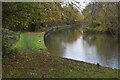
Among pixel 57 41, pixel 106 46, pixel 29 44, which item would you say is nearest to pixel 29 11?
pixel 29 44

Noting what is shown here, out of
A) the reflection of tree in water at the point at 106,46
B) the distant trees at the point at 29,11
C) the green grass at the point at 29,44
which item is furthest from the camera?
the reflection of tree in water at the point at 106,46

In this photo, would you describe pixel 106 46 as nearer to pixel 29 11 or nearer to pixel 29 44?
pixel 29 44

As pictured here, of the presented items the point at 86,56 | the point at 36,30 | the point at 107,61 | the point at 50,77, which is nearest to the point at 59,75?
the point at 50,77

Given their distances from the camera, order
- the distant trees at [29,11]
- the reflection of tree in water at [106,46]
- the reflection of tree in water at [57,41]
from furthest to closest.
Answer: the reflection of tree in water at [57,41] < the reflection of tree in water at [106,46] < the distant trees at [29,11]

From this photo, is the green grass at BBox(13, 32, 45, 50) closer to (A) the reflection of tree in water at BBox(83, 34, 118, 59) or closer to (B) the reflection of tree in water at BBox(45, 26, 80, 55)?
(B) the reflection of tree in water at BBox(45, 26, 80, 55)

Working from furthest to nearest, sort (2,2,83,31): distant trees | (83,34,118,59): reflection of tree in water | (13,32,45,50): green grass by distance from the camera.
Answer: (83,34,118,59): reflection of tree in water → (13,32,45,50): green grass → (2,2,83,31): distant trees

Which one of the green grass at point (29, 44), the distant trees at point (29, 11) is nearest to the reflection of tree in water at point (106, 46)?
the green grass at point (29, 44)

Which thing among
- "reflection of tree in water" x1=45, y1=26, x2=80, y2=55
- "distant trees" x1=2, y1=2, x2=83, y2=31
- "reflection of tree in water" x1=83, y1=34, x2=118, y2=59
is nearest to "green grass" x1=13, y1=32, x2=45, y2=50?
"reflection of tree in water" x1=45, y1=26, x2=80, y2=55

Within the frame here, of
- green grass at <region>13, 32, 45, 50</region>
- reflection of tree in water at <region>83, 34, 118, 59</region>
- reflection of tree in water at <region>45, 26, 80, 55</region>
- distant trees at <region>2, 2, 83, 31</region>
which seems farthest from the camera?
reflection of tree in water at <region>45, 26, 80, 55</region>

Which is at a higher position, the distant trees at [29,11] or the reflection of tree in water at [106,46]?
the distant trees at [29,11]

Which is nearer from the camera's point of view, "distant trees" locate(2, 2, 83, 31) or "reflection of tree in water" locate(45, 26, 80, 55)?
"distant trees" locate(2, 2, 83, 31)

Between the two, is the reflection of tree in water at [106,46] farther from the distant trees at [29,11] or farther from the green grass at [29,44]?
the distant trees at [29,11]

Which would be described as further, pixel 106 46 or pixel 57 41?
pixel 57 41

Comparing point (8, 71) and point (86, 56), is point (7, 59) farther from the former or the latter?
point (86, 56)
